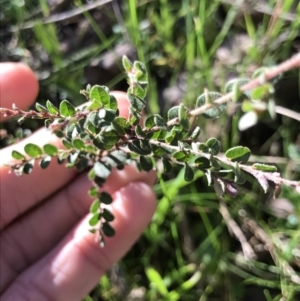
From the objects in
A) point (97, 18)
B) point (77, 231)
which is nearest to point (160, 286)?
point (77, 231)

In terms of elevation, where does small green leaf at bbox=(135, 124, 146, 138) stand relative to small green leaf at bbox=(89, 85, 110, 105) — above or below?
below

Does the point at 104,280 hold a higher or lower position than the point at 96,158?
lower

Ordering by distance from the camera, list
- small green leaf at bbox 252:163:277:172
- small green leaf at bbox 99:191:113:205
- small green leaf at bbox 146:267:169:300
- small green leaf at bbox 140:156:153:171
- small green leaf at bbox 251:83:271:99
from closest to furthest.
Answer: small green leaf at bbox 251:83:271:99, small green leaf at bbox 252:163:277:172, small green leaf at bbox 140:156:153:171, small green leaf at bbox 99:191:113:205, small green leaf at bbox 146:267:169:300

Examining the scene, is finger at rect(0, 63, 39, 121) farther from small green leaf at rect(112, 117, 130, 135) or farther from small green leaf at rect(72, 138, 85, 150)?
small green leaf at rect(112, 117, 130, 135)

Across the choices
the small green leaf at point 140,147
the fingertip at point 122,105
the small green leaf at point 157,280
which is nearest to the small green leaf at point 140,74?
the small green leaf at point 140,147

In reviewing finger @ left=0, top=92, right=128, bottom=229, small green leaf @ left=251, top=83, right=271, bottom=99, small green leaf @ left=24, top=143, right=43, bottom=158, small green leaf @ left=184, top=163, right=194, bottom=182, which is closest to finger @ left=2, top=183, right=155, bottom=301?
finger @ left=0, top=92, right=128, bottom=229

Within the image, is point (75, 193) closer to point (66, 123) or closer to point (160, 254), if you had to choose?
point (160, 254)
